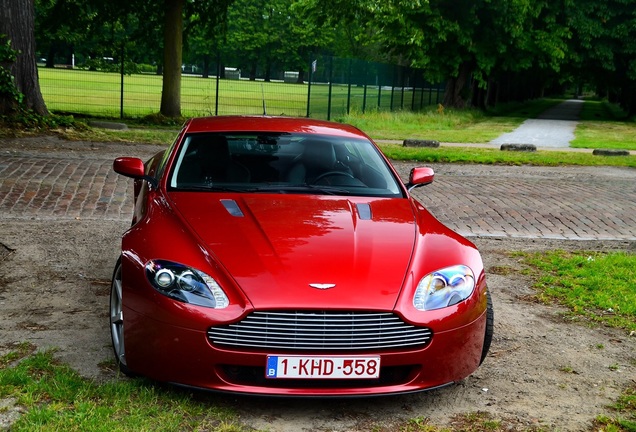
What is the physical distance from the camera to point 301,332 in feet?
13.6

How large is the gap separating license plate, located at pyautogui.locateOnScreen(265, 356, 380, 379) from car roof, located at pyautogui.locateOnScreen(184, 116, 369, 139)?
2.49 metres

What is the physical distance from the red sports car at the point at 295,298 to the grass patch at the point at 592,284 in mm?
1929

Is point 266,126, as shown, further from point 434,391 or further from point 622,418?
point 622,418

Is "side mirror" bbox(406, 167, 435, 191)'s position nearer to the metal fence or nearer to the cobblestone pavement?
the cobblestone pavement

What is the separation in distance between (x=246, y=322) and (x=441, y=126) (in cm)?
2555

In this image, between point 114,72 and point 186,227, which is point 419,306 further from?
point 114,72

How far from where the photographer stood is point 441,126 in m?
29.1

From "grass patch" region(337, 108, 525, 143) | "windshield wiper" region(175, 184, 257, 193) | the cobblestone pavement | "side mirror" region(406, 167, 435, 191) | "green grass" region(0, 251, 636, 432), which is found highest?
"side mirror" region(406, 167, 435, 191)

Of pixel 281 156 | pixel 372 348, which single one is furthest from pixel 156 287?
pixel 281 156

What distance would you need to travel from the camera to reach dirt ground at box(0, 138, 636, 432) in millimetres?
4410

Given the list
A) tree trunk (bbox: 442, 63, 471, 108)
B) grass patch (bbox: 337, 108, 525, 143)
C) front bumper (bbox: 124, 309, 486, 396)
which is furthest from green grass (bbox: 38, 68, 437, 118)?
front bumper (bbox: 124, 309, 486, 396)

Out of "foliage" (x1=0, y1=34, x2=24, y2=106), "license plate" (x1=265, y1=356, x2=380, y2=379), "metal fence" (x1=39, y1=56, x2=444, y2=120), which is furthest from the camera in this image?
"metal fence" (x1=39, y1=56, x2=444, y2=120)

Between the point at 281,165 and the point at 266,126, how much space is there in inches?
21.2

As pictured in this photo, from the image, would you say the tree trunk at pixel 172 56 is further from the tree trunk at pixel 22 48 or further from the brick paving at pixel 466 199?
the brick paving at pixel 466 199
